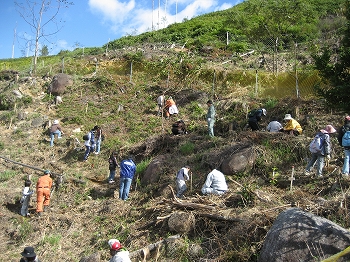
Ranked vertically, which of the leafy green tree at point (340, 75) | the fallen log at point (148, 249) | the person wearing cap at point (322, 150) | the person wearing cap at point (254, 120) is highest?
the leafy green tree at point (340, 75)

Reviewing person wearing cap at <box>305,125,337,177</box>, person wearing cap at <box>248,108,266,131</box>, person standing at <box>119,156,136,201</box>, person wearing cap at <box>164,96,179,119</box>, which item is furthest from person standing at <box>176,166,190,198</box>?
person wearing cap at <box>164,96,179,119</box>

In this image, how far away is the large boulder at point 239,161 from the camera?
10.0 meters

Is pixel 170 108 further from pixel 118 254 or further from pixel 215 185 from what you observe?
pixel 118 254

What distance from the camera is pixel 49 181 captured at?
34.8 ft

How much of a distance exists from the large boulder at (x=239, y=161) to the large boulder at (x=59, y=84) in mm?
13129

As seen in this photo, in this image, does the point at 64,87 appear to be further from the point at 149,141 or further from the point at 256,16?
the point at 256,16

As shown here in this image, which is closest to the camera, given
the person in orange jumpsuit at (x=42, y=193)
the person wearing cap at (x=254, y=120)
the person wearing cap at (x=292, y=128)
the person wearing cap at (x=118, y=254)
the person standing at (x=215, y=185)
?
the person wearing cap at (x=118, y=254)

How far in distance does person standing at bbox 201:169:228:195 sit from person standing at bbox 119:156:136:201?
239 cm

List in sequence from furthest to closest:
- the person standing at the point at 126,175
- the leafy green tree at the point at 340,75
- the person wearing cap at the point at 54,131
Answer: the person wearing cap at the point at 54,131 < the person standing at the point at 126,175 < the leafy green tree at the point at 340,75

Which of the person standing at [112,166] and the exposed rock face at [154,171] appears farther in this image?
the person standing at [112,166]

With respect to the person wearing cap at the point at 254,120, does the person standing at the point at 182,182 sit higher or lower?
lower

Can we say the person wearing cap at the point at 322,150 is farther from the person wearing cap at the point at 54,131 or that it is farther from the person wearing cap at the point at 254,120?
the person wearing cap at the point at 54,131

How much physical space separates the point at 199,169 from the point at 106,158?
4.66 metres

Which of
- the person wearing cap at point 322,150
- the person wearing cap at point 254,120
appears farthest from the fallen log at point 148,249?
the person wearing cap at point 254,120
